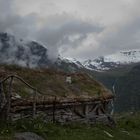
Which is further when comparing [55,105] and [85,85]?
[85,85]

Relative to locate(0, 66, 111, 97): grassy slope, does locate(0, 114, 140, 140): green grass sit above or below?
below

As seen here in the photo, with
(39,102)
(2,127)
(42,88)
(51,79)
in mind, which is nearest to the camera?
(2,127)

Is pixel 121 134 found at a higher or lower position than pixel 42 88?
lower

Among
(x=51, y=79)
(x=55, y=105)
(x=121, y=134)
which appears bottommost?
(x=121, y=134)

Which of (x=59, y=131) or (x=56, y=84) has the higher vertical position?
(x=56, y=84)

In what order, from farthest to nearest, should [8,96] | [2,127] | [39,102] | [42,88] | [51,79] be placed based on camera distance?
[51,79], [42,88], [39,102], [8,96], [2,127]

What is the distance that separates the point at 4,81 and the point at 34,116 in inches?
123

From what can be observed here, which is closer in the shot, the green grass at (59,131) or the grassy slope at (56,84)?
the green grass at (59,131)

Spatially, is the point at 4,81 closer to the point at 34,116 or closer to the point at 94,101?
the point at 34,116

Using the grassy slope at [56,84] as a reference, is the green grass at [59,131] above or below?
below

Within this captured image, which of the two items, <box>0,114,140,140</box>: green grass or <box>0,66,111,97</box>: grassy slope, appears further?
<box>0,66,111,97</box>: grassy slope

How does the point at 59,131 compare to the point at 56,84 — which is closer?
the point at 59,131

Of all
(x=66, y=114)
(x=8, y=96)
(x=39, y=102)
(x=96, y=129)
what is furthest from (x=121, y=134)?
(x=8, y=96)

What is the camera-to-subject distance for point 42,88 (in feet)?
108
